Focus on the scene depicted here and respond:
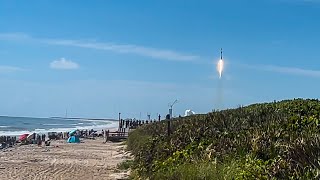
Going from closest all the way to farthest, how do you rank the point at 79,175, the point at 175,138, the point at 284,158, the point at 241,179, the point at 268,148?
the point at 284,158, the point at 241,179, the point at 268,148, the point at 175,138, the point at 79,175

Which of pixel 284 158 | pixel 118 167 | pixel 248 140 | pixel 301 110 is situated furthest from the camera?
pixel 118 167

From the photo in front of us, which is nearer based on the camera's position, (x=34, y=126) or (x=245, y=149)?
(x=245, y=149)

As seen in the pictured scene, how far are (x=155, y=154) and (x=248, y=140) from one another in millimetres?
5377

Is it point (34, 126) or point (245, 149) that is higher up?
point (34, 126)

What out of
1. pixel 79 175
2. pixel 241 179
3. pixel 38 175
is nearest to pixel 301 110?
pixel 241 179

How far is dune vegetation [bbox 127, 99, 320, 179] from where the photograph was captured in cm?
759

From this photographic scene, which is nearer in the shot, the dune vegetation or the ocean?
the dune vegetation

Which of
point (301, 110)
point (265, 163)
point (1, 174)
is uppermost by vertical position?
point (301, 110)

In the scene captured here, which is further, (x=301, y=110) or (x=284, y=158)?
(x=301, y=110)

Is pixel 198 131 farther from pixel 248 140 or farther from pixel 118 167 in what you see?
pixel 118 167

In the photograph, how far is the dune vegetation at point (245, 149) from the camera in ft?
24.9

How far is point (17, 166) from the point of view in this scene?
2348 cm

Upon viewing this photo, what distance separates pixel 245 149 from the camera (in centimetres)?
1049

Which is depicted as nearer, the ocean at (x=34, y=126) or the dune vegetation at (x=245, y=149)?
the dune vegetation at (x=245, y=149)
